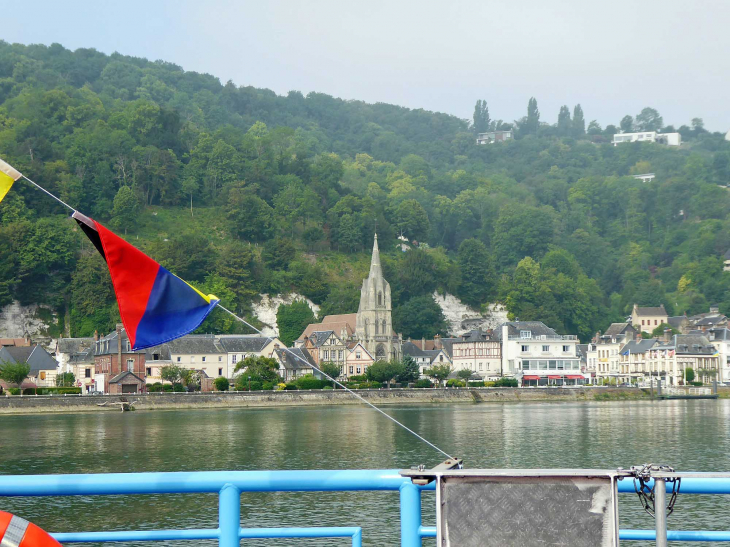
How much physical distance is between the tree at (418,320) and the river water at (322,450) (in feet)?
181

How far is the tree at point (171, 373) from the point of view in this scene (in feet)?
303

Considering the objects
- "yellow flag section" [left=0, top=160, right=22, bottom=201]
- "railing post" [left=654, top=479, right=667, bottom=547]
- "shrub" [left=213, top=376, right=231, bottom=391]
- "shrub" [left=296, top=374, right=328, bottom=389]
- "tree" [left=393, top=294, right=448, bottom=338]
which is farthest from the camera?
"tree" [left=393, top=294, right=448, bottom=338]

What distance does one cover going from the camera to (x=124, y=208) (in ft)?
444

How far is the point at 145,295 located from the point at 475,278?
142551 mm

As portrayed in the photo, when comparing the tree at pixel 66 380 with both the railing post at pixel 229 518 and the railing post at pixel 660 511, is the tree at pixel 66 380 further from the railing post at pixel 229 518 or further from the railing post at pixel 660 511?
the railing post at pixel 660 511

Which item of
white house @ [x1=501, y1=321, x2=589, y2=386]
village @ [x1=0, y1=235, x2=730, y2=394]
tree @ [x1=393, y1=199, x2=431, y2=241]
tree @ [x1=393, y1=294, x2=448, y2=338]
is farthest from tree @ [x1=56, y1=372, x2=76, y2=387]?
tree @ [x1=393, y1=199, x2=431, y2=241]

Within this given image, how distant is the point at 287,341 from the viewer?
125938 millimetres

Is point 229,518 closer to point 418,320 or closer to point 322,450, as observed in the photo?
point 322,450

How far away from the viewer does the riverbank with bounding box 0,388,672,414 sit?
3189 inches

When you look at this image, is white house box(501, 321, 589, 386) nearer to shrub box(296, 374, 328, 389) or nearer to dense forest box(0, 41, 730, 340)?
dense forest box(0, 41, 730, 340)

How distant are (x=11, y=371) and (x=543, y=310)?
269ft

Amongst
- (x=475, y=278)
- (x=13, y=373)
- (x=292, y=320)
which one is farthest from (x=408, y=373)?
(x=475, y=278)

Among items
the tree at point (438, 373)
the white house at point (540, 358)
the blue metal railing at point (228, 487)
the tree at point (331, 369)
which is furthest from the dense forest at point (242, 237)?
the blue metal railing at point (228, 487)

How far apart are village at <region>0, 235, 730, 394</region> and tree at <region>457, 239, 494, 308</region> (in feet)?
52.7
